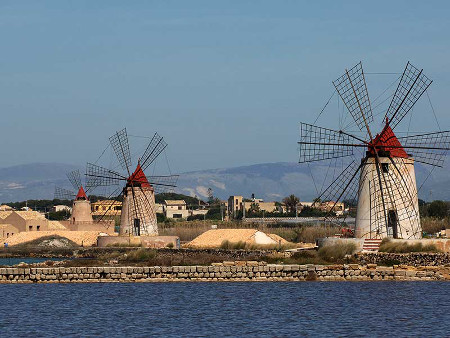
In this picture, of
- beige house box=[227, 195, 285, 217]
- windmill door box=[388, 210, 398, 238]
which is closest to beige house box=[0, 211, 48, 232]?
windmill door box=[388, 210, 398, 238]

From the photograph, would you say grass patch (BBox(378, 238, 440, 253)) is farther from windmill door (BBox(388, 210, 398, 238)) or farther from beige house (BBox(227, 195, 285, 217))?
beige house (BBox(227, 195, 285, 217))

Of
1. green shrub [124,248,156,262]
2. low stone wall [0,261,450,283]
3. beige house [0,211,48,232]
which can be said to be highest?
beige house [0,211,48,232]

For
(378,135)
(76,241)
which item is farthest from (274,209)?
(378,135)

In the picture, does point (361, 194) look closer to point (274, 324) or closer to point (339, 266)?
point (339, 266)

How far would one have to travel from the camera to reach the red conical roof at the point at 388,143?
4216 cm

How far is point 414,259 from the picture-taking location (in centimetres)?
3847

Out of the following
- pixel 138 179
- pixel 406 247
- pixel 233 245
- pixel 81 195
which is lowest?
pixel 406 247

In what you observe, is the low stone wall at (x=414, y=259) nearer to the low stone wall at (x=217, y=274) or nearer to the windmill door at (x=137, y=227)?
the low stone wall at (x=217, y=274)

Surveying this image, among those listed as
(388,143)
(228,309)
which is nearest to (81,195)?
(388,143)

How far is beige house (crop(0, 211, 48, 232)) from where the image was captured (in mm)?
87312

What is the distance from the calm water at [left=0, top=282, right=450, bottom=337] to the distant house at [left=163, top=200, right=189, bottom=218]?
379ft

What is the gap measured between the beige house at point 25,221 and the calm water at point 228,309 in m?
53.6

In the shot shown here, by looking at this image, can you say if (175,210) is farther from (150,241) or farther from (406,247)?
(406,247)

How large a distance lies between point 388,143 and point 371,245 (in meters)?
4.87
